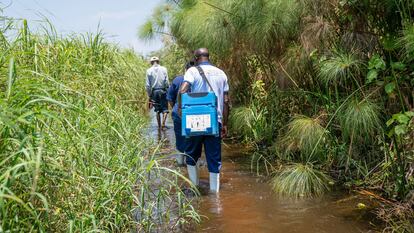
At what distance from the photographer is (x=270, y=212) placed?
4.02 meters

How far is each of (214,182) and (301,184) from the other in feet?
2.68

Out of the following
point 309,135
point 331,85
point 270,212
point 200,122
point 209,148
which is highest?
point 331,85

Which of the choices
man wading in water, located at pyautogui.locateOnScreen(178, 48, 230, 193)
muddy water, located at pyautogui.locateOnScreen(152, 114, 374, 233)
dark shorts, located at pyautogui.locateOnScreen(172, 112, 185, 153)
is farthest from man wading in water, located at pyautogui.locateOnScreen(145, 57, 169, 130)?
man wading in water, located at pyautogui.locateOnScreen(178, 48, 230, 193)

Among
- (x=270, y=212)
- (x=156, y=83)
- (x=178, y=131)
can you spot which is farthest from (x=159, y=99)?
(x=270, y=212)

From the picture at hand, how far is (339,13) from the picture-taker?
4.29m

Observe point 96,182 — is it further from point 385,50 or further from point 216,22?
point 216,22

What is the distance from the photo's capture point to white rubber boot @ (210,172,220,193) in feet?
15.3

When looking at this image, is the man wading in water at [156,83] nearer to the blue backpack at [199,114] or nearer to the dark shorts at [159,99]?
the dark shorts at [159,99]

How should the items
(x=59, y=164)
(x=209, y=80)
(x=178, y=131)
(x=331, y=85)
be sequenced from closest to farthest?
1. (x=59, y=164)
2. (x=209, y=80)
3. (x=331, y=85)
4. (x=178, y=131)

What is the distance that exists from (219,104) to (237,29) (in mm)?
1584

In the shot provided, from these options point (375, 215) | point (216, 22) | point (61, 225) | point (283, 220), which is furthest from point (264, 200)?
point (216, 22)

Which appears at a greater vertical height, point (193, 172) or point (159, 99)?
point (159, 99)

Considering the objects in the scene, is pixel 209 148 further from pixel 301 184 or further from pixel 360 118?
pixel 360 118

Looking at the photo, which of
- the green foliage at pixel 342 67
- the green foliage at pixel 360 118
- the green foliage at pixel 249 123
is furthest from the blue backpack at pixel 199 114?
the green foliage at pixel 249 123
